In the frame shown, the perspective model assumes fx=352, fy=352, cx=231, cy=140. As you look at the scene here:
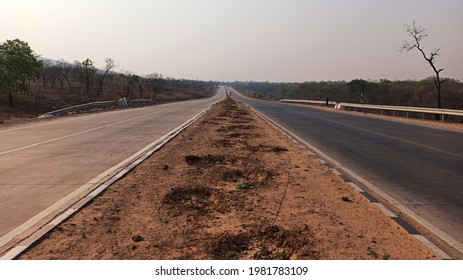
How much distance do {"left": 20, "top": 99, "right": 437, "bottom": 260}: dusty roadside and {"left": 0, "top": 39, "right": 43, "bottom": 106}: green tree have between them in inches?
1405

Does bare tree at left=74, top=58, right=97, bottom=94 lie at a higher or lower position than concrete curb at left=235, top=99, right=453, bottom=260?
higher

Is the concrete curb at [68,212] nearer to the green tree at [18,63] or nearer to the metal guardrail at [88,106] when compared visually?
the metal guardrail at [88,106]

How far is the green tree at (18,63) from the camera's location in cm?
3718

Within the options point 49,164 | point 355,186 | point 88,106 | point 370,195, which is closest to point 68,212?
point 49,164

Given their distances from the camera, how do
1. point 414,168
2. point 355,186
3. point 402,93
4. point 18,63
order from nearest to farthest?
point 355,186, point 414,168, point 18,63, point 402,93

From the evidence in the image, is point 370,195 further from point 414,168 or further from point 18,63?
point 18,63

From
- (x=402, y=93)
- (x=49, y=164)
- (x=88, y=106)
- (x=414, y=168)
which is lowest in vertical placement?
(x=49, y=164)

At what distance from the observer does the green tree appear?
37184 millimetres

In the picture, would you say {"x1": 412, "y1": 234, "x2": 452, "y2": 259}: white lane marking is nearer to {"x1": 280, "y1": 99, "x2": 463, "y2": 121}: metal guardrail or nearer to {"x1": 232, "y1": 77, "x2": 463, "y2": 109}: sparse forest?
{"x1": 280, "y1": 99, "x2": 463, "y2": 121}: metal guardrail

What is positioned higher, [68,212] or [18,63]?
[18,63]

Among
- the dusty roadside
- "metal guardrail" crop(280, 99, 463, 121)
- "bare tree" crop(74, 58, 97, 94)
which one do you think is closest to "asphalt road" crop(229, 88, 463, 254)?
the dusty roadside

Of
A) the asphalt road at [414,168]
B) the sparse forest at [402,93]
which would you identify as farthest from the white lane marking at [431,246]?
the sparse forest at [402,93]

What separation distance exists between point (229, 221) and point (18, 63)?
4218 centimetres

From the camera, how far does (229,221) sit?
502 centimetres
